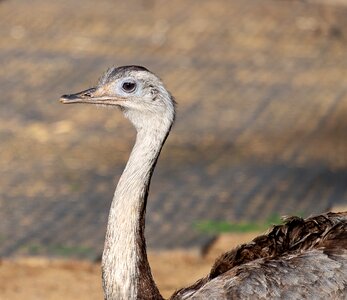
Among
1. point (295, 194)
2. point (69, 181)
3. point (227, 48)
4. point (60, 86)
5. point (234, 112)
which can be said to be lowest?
point (295, 194)

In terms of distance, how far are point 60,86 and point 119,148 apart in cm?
256

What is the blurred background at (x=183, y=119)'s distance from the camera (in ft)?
32.8

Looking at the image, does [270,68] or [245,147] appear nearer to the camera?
[245,147]

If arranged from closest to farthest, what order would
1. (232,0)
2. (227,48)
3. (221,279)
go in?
(221,279), (227,48), (232,0)

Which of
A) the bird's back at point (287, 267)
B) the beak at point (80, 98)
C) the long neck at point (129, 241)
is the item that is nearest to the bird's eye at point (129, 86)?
the beak at point (80, 98)

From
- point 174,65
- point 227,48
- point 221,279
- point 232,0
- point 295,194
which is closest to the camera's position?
point 221,279

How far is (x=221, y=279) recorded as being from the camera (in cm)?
627

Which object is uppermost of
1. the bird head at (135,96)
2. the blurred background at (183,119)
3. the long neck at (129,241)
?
the blurred background at (183,119)

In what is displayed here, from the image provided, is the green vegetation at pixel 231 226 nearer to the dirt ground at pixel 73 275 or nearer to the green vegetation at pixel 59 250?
the dirt ground at pixel 73 275

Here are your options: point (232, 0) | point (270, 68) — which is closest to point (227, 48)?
point (270, 68)

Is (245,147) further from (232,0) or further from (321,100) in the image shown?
(232,0)

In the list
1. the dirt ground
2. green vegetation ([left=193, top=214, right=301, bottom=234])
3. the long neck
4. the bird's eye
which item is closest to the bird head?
the bird's eye

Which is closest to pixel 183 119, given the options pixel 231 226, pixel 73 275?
pixel 231 226

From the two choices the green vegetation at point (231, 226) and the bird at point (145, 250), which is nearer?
the bird at point (145, 250)
